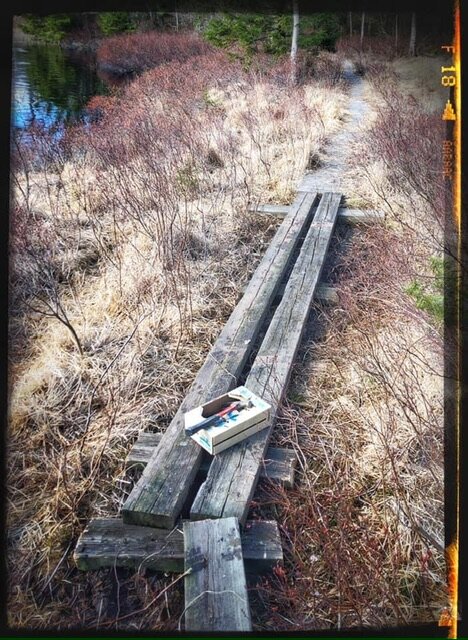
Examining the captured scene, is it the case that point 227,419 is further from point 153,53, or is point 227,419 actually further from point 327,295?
point 153,53

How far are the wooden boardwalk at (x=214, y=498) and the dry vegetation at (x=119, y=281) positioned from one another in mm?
106

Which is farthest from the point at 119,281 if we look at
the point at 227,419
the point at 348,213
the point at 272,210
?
the point at 348,213

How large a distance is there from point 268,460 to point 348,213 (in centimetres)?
297

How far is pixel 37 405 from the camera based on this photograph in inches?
97.0

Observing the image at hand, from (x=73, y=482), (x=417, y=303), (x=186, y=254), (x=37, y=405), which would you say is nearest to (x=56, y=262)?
(x=186, y=254)

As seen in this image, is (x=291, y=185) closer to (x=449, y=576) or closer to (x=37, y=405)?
(x=37, y=405)

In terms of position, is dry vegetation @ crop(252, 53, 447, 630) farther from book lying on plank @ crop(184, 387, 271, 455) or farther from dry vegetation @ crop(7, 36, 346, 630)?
dry vegetation @ crop(7, 36, 346, 630)

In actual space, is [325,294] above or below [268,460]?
above

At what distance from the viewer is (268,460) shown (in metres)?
2.13

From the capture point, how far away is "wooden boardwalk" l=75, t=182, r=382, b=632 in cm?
160

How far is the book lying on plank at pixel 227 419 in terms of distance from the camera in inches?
82.4

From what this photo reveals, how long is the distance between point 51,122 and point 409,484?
5.14 metres

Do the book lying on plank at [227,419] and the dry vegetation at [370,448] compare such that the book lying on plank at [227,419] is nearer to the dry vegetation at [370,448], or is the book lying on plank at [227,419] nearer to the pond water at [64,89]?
the dry vegetation at [370,448]

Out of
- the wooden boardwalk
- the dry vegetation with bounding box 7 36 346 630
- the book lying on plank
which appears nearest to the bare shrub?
the dry vegetation with bounding box 7 36 346 630
